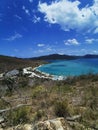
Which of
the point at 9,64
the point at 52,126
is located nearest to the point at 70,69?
the point at 9,64

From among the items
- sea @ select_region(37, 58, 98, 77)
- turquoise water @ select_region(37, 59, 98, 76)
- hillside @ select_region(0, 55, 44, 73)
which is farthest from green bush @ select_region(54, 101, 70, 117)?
hillside @ select_region(0, 55, 44, 73)

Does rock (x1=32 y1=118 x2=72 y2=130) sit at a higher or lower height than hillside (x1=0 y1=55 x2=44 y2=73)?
higher

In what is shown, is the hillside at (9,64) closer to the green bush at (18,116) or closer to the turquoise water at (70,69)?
the turquoise water at (70,69)

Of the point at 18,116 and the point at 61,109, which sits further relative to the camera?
the point at 61,109

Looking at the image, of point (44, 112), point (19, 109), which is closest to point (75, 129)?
point (44, 112)

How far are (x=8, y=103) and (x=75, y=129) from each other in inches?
152

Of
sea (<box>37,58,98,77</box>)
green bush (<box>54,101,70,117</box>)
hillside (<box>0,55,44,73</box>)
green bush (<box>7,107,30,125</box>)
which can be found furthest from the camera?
hillside (<box>0,55,44,73</box>)

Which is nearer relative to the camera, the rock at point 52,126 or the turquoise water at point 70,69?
the rock at point 52,126

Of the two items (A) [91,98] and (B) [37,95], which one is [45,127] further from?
(B) [37,95]

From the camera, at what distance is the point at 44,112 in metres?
7.33

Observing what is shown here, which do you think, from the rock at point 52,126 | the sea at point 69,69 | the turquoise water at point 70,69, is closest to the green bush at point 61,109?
the rock at point 52,126

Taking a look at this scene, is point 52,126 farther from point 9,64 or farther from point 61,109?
point 9,64

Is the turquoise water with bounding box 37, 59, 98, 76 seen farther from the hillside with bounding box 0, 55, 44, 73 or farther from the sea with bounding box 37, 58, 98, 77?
the hillside with bounding box 0, 55, 44, 73

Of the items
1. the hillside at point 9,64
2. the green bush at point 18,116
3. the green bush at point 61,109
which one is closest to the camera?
the green bush at point 18,116
